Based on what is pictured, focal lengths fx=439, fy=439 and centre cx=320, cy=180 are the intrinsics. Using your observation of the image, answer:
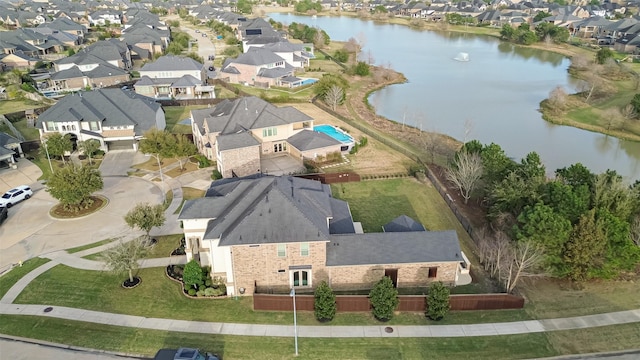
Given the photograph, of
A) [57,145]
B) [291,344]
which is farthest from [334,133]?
[291,344]

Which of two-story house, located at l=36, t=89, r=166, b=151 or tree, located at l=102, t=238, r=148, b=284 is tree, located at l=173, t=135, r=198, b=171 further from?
tree, located at l=102, t=238, r=148, b=284

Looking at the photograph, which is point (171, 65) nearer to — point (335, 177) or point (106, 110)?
point (106, 110)

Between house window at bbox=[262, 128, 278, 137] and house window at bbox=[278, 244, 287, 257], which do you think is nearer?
house window at bbox=[278, 244, 287, 257]

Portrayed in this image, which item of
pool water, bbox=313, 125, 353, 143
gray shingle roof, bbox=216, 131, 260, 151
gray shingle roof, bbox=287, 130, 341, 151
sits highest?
gray shingle roof, bbox=216, 131, 260, 151

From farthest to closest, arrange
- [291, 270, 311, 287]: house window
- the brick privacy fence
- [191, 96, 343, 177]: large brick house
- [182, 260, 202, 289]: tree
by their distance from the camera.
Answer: [191, 96, 343, 177]: large brick house → [291, 270, 311, 287]: house window → [182, 260, 202, 289]: tree → the brick privacy fence

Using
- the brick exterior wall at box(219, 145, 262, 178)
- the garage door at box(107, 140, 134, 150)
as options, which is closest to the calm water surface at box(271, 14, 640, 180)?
the brick exterior wall at box(219, 145, 262, 178)
